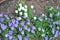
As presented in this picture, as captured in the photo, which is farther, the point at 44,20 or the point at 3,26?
the point at 44,20

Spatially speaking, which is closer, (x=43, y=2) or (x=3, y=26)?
(x=3, y=26)

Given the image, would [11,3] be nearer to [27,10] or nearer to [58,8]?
[27,10]

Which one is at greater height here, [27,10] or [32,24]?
[27,10]

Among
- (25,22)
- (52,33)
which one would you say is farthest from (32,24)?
(52,33)

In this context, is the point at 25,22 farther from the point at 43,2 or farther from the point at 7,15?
the point at 43,2

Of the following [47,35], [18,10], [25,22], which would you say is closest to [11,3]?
[18,10]

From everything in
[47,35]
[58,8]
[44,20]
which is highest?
[58,8]
